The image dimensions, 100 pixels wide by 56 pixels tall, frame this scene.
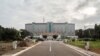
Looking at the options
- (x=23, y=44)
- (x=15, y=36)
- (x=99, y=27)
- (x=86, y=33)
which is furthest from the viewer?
(x=86, y=33)

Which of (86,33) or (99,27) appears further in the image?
(86,33)

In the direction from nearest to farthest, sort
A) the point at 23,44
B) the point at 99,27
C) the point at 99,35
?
1. the point at 23,44
2. the point at 99,35
3. the point at 99,27

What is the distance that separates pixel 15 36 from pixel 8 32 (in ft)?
10.3

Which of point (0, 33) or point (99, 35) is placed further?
point (99, 35)

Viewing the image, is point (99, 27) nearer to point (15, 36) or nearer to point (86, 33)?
point (86, 33)

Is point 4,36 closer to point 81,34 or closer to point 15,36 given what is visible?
point 15,36

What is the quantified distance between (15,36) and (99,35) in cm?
4889

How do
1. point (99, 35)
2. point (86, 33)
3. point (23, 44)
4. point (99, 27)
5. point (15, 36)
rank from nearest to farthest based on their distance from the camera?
point (23, 44) < point (15, 36) < point (99, 35) < point (99, 27) < point (86, 33)

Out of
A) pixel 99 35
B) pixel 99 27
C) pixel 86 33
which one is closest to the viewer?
pixel 99 35

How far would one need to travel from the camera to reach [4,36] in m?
96.2

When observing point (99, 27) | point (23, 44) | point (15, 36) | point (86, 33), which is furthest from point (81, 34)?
point (23, 44)

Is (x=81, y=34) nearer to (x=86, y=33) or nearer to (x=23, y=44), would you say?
(x=86, y=33)

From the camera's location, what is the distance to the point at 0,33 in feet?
316

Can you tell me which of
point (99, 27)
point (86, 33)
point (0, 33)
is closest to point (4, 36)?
point (0, 33)
